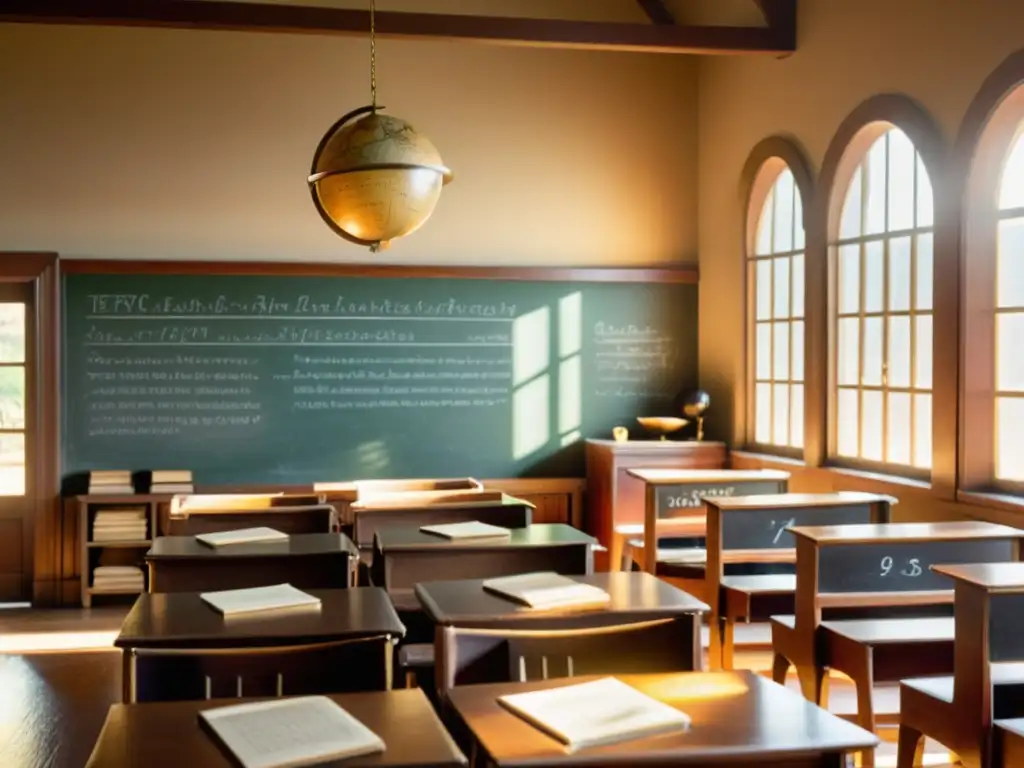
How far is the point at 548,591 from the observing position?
10.5ft

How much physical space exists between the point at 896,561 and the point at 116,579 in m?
4.76

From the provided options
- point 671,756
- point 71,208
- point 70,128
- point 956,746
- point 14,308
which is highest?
point 70,128

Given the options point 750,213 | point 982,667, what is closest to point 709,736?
point 982,667

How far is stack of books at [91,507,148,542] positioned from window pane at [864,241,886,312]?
4.26m

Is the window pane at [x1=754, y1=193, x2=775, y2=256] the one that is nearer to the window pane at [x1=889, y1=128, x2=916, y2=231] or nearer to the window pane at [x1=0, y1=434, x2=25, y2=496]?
the window pane at [x1=889, y1=128, x2=916, y2=231]

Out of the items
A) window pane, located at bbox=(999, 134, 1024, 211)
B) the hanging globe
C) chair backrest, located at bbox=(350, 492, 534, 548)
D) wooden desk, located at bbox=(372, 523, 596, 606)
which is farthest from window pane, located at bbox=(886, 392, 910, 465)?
the hanging globe

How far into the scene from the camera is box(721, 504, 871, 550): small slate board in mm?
5078

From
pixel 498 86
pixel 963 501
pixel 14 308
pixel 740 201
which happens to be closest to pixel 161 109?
pixel 14 308

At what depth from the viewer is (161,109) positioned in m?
7.62

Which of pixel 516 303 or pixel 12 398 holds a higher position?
pixel 516 303

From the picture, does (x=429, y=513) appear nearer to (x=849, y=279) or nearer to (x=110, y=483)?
(x=849, y=279)

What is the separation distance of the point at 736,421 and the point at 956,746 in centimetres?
440

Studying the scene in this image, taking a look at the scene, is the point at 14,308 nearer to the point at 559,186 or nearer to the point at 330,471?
the point at 330,471

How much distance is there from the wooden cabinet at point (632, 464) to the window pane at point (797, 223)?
1.30m
